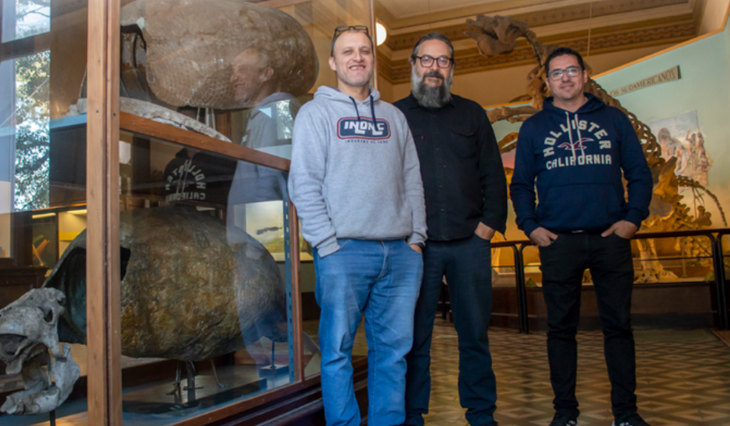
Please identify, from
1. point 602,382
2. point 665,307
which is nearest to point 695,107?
point 665,307

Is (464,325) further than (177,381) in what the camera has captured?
Yes

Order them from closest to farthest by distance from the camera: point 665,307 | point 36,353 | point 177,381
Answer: point 36,353 → point 177,381 → point 665,307

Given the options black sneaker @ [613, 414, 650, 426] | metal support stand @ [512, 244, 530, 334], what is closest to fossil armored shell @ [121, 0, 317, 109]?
black sneaker @ [613, 414, 650, 426]

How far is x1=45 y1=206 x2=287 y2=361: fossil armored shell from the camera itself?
1.45 meters

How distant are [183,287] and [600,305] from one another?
5.59ft

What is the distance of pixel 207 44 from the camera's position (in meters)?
2.09

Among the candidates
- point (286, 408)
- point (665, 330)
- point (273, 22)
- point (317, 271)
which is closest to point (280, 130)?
point (273, 22)

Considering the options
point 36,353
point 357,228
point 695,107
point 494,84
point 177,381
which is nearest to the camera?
point 36,353

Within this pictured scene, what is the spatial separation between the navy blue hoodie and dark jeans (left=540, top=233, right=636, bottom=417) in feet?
0.28

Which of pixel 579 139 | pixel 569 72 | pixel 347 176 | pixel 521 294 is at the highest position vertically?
pixel 569 72

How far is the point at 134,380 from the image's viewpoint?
148 centimetres

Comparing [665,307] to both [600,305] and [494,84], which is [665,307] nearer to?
[600,305]

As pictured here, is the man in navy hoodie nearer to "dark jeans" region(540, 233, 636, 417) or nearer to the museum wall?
"dark jeans" region(540, 233, 636, 417)

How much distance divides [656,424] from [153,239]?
2.26 metres
